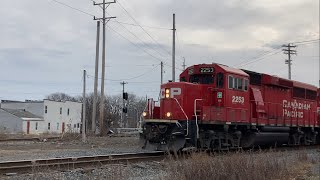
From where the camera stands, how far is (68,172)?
11.4 meters

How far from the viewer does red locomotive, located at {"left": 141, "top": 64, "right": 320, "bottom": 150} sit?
17406 mm

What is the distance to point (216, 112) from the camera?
723 inches

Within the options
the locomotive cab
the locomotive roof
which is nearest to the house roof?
the locomotive cab

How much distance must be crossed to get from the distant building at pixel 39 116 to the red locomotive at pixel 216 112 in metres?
60.8

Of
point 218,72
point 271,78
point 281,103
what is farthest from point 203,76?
point 281,103

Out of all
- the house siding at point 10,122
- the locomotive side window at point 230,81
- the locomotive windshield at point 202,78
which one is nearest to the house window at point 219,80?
the locomotive windshield at point 202,78

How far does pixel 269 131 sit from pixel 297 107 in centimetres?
471

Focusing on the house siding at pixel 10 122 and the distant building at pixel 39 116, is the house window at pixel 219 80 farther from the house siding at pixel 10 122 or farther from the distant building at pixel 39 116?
the house siding at pixel 10 122

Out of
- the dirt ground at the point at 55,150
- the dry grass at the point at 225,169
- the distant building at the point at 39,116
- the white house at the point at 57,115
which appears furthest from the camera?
the white house at the point at 57,115

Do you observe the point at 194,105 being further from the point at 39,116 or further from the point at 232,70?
the point at 39,116

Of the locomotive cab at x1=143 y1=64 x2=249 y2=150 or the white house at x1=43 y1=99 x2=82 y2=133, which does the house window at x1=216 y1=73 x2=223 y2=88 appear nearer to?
the locomotive cab at x1=143 y1=64 x2=249 y2=150

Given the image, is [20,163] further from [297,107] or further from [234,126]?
[297,107]

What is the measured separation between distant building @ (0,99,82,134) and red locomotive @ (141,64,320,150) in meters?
60.8

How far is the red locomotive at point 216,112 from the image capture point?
17.4 m
